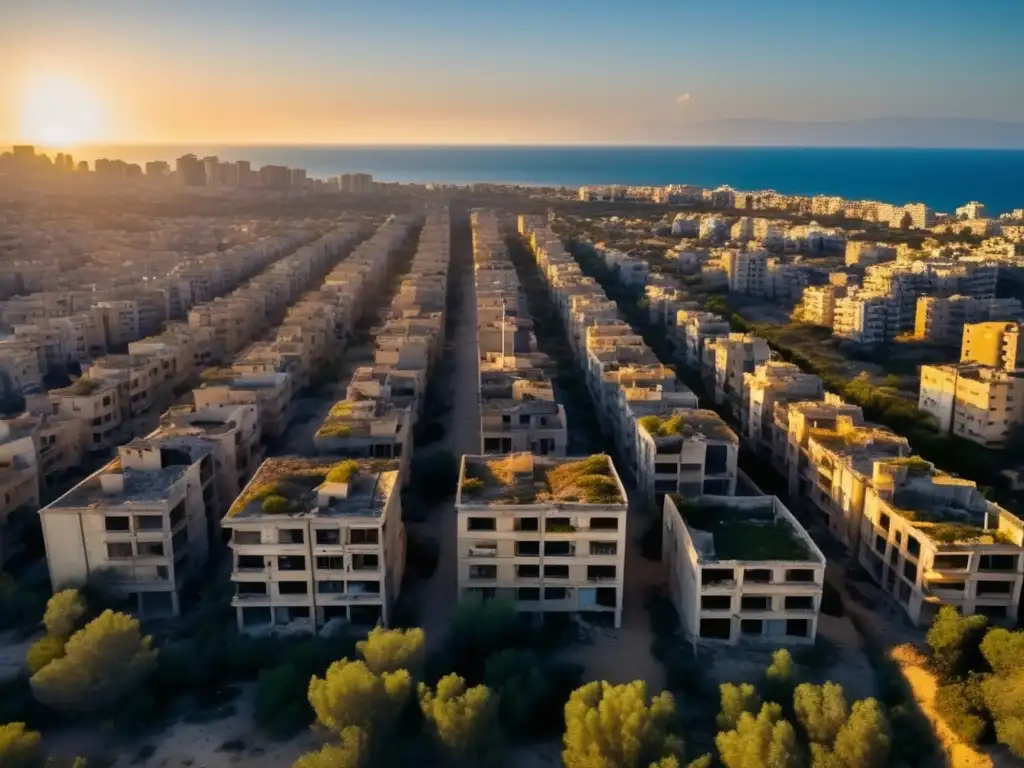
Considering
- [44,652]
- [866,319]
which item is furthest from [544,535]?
[866,319]

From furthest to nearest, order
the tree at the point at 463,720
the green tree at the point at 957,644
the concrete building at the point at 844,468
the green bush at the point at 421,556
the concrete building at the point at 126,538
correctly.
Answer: the concrete building at the point at 844,468 < the green bush at the point at 421,556 < the concrete building at the point at 126,538 < the green tree at the point at 957,644 < the tree at the point at 463,720

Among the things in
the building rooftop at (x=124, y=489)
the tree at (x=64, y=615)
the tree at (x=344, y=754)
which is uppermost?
the building rooftop at (x=124, y=489)

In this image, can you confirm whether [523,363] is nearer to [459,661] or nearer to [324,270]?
[459,661]

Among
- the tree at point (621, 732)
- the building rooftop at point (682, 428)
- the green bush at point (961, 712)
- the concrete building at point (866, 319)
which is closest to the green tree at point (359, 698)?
the tree at point (621, 732)

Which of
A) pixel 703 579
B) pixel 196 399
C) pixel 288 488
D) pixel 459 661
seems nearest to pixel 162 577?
pixel 288 488

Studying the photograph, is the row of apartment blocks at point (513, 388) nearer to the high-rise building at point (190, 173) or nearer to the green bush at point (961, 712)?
the green bush at point (961, 712)

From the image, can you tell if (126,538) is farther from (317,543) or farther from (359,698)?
(359,698)

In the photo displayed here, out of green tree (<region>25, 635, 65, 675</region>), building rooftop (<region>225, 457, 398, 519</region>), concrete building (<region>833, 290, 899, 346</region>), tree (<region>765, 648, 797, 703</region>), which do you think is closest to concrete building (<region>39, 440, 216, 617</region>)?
building rooftop (<region>225, 457, 398, 519</region>)

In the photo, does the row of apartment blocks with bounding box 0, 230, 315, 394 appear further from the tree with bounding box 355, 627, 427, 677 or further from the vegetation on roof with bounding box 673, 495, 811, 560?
the vegetation on roof with bounding box 673, 495, 811, 560
